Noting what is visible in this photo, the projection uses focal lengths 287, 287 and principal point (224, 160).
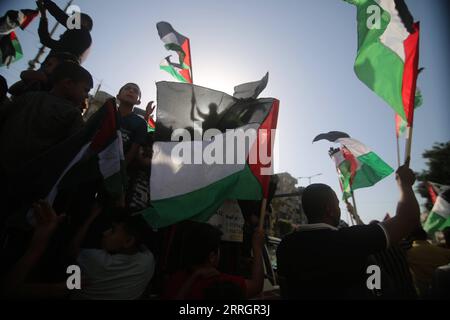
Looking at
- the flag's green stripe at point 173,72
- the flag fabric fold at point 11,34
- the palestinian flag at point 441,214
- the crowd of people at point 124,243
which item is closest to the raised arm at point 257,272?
the crowd of people at point 124,243

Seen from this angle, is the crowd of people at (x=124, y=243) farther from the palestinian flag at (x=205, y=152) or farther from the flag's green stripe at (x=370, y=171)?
the flag's green stripe at (x=370, y=171)

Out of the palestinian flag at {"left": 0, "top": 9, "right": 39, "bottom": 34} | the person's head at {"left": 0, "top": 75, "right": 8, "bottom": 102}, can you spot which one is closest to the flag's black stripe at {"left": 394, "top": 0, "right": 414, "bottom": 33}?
the person's head at {"left": 0, "top": 75, "right": 8, "bottom": 102}

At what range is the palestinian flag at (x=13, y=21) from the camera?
4266 millimetres

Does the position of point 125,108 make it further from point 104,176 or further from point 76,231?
point 76,231

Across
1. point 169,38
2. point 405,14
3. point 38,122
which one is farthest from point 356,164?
point 38,122

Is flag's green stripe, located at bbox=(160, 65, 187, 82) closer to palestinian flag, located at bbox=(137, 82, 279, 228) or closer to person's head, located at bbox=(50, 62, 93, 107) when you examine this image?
palestinian flag, located at bbox=(137, 82, 279, 228)

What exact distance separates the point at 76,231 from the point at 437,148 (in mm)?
30337

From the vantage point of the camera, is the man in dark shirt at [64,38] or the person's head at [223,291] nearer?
the person's head at [223,291]

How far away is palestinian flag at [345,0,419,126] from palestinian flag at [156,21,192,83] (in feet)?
9.40

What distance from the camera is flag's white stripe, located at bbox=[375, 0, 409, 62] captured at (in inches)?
A: 106

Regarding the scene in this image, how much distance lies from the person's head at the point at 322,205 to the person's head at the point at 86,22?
3557mm

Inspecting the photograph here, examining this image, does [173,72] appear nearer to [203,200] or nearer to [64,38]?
[64,38]
